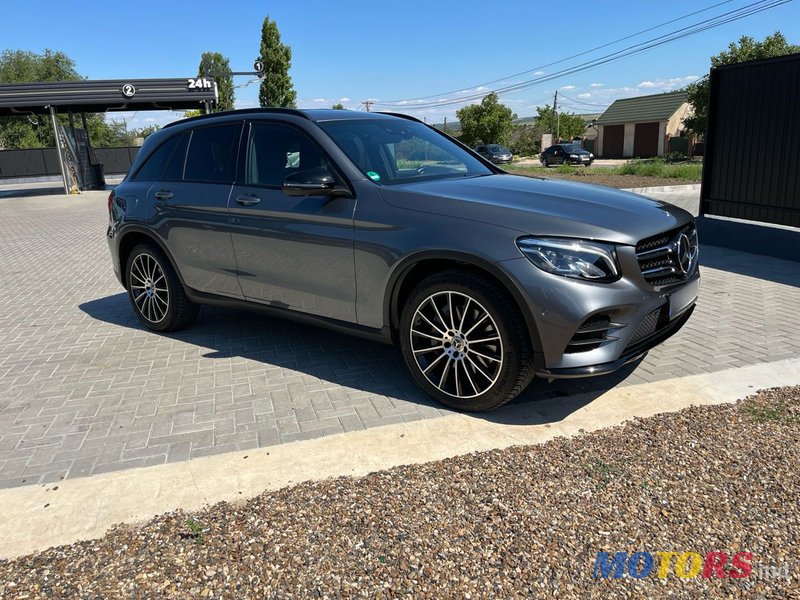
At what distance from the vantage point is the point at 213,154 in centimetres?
511

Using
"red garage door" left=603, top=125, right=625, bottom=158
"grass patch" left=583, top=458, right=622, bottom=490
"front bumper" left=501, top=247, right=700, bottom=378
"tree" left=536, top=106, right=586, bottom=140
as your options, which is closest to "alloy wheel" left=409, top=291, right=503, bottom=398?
"front bumper" left=501, top=247, right=700, bottom=378

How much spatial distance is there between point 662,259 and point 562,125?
227 ft

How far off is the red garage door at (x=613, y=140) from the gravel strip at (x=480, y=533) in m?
57.5

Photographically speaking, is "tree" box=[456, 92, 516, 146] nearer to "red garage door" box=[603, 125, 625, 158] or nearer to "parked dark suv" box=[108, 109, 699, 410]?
"red garage door" box=[603, 125, 625, 158]

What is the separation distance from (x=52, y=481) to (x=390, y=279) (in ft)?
7.24

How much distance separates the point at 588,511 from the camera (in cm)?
284

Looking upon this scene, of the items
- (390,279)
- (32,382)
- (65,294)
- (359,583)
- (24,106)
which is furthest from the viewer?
(24,106)

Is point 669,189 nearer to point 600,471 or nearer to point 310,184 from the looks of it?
point 310,184

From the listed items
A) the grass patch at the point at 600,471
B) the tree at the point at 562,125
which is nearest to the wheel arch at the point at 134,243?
the grass patch at the point at 600,471

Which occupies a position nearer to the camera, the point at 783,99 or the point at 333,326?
the point at 333,326

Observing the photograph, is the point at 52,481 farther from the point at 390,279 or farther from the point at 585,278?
the point at 585,278

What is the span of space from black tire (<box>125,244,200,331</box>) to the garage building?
5349 cm

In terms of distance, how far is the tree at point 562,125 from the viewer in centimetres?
6784

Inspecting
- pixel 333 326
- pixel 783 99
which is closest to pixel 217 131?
pixel 333 326
